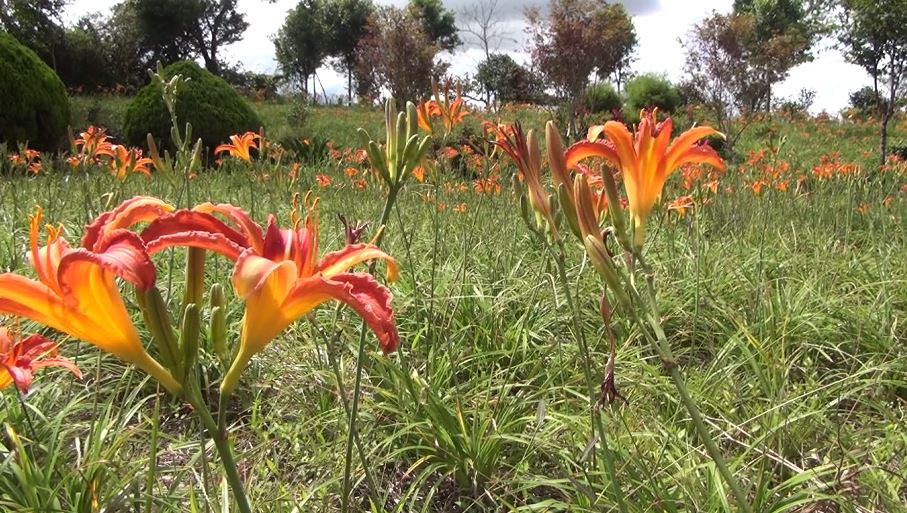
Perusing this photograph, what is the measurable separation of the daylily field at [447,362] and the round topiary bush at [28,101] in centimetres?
564

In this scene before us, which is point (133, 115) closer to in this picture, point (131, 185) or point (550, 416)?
point (131, 185)

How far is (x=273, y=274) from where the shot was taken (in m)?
0.70

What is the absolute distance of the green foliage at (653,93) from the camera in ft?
64.5

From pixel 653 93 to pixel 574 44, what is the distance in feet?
22.0

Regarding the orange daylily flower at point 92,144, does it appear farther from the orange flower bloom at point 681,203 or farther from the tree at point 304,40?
the tree at point 304,40

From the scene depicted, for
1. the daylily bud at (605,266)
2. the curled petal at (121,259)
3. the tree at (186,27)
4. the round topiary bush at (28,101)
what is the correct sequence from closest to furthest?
the curled petal at (121,259) < the daylily bud at (605,266) < the round topiary bush at (28,101) < the tree at (186,27)

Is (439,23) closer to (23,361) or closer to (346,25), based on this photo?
(346,25)

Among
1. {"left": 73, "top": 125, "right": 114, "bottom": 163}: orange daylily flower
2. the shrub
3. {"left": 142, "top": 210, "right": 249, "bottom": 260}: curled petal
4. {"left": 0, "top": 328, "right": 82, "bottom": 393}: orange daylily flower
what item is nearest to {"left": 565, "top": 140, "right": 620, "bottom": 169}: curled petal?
{"left": 142, "top": 210, "right": 249, "bottom": 260}: curled petal

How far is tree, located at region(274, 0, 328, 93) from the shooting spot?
31.1 metres

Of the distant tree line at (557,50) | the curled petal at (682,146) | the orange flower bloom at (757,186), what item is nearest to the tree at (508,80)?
the distant tree line at (557,50)

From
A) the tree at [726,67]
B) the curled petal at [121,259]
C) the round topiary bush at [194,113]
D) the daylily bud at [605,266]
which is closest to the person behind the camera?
the curled petal at [121,259]

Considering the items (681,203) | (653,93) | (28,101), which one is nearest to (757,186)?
(681,203)

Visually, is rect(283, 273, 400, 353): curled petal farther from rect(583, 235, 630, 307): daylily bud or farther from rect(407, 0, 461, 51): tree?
rect(407, 0, 461, 51): tree

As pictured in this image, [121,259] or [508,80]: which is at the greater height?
[508,80]
